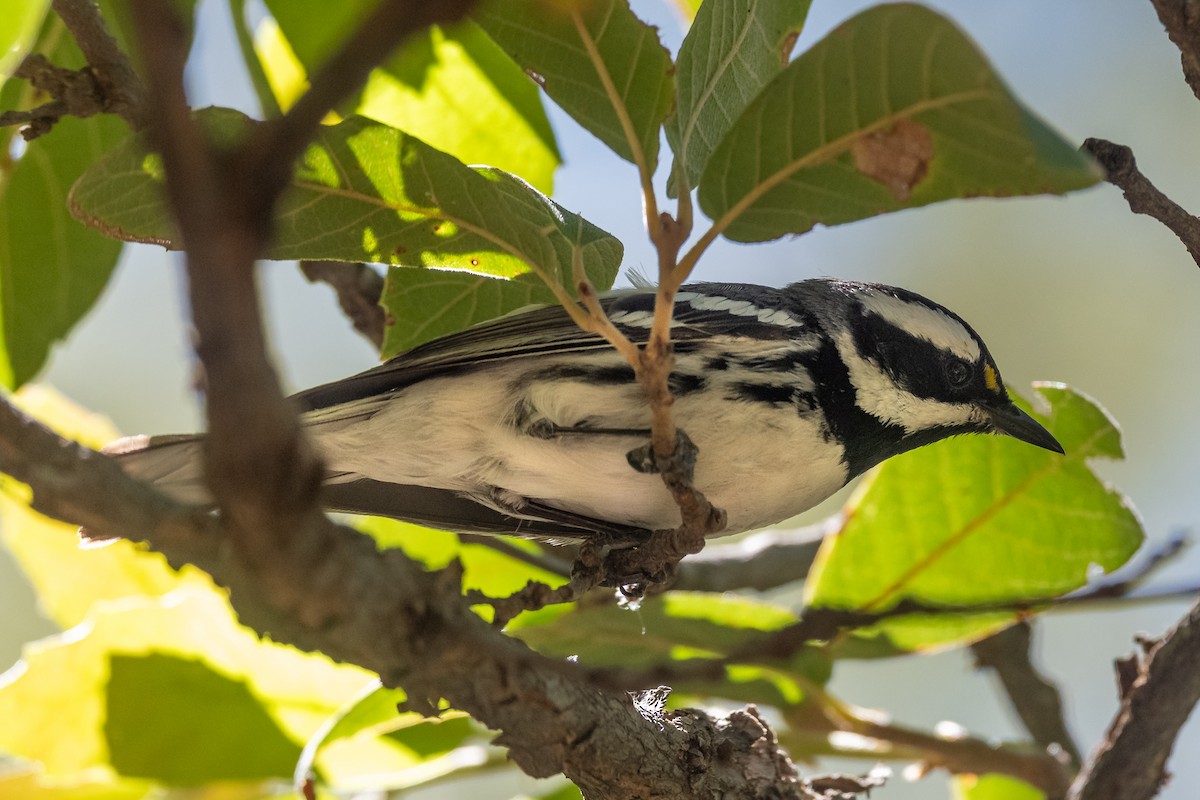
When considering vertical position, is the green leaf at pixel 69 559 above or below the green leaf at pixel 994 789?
above

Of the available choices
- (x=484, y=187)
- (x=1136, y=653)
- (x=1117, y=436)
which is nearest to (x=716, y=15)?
(x=484, y=187)

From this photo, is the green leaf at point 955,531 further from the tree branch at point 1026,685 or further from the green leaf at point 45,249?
the green leaf at point 45,249

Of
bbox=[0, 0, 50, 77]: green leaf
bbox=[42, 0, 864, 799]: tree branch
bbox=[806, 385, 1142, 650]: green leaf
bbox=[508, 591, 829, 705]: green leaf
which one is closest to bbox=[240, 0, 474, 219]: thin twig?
bbox=[42, 0, 864, 799]: tree branch

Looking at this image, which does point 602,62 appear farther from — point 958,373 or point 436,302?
point 958,373

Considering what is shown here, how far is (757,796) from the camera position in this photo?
2.10 meters

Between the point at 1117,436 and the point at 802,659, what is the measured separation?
0.95m

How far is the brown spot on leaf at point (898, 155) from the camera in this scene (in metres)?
1.51

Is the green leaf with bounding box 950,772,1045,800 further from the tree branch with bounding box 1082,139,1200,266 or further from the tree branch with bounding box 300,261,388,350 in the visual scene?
the tree branch with bounding box 300,261,388,350

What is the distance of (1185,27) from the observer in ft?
6.17

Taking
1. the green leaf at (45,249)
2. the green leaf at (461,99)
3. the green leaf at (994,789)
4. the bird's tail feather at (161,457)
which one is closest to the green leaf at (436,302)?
the green leaf at (461,99)

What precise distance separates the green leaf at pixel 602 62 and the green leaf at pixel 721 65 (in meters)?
0.06

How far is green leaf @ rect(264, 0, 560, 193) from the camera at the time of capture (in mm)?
2703

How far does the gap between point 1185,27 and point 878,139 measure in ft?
2.37

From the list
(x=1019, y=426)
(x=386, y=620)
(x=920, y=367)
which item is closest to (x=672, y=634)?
(x=920, y=367)
